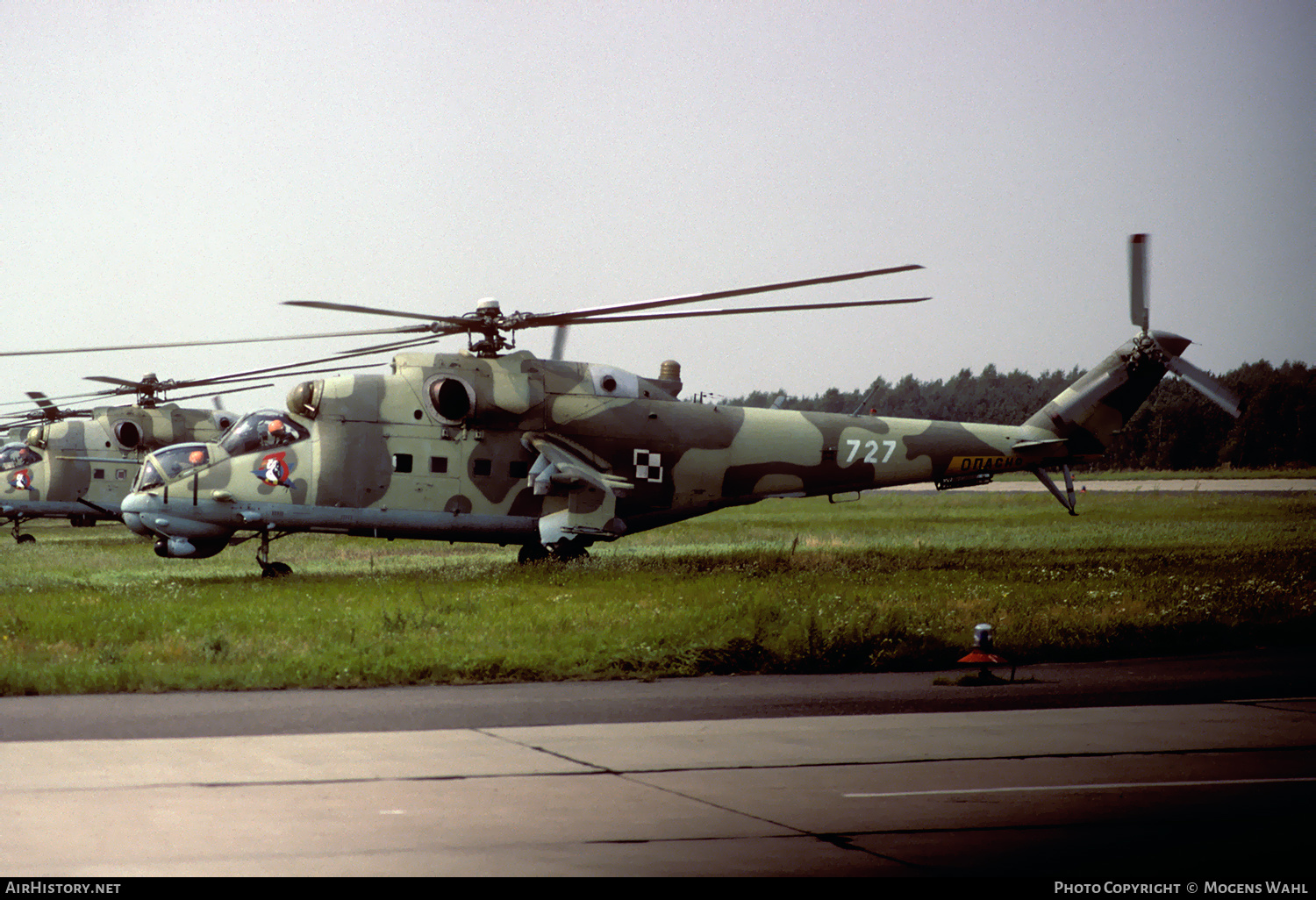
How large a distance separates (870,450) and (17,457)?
24.9 metres

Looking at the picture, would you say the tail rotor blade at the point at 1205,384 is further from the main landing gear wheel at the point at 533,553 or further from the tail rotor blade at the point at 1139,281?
the main landing gear wheel at the point at 533,553

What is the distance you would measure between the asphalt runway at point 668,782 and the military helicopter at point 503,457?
34.1ft

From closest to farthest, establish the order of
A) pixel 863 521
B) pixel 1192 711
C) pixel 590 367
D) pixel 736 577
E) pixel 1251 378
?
pixel 1192 711 → pixel 736 577 → pixel 590 367 → pixel 1251 378 → pixel 863 521

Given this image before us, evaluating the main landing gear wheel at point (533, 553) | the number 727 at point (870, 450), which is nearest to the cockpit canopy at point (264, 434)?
the main landing gear wheel at point (533, 553)

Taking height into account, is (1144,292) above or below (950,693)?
above

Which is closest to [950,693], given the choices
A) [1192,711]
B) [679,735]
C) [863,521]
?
[1192,711]

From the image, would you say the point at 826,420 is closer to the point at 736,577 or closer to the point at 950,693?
the point at 736,577

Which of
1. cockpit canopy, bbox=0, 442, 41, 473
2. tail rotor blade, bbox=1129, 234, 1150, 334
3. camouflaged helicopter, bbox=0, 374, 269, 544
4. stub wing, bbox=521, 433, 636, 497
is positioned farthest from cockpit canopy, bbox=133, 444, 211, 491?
tail rotor blade, bbox=1129, 234, 1150, 334

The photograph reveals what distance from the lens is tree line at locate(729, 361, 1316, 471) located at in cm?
2905

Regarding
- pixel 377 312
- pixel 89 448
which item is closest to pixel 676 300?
pixel 377 312

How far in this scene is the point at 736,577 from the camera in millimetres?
20266

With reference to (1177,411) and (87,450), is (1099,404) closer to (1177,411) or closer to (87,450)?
(1177,411)

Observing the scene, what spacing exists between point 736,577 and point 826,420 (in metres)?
6.18

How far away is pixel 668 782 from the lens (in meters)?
8.61
